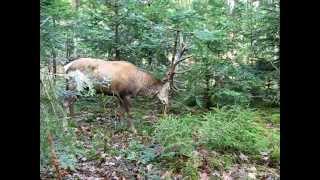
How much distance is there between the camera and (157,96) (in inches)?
181

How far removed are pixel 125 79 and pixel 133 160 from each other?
109cm

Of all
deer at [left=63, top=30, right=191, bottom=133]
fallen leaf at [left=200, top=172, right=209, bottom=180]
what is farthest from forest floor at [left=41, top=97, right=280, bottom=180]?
deer at [left=63, top=30, right=191, bottom=133]

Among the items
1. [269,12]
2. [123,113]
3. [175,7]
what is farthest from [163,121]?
[269,12]

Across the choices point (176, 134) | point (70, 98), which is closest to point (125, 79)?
point (70, 98)

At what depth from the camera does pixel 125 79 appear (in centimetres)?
459

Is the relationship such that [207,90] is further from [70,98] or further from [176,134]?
[70,98]

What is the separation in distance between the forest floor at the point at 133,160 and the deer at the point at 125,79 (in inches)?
8.1

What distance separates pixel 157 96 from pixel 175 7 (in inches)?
36.4

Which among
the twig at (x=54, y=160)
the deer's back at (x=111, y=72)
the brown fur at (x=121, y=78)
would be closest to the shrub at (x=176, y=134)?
the brown fur at (x=121, y=78)

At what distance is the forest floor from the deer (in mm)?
205

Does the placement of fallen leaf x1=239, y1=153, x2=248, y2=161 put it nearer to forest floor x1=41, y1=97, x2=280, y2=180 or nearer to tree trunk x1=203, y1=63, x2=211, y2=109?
forest floor x1=41, y1=97, x2=280, y2=180

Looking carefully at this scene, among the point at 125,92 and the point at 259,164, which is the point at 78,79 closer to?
the point at 125,92
